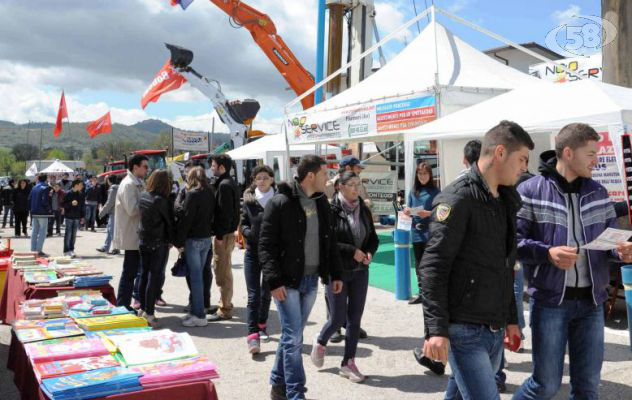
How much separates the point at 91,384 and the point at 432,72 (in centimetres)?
790

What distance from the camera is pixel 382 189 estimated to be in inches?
504

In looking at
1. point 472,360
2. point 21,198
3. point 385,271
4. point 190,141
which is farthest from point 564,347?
point 190,141

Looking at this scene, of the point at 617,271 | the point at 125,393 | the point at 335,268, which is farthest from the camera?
the point at 617,271

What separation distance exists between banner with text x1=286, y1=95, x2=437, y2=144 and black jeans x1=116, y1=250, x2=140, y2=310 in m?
4.65

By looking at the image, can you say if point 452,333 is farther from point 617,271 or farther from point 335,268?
point 617,271

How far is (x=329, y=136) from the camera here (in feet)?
34.9

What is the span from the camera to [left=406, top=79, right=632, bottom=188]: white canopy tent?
5914 millimetres

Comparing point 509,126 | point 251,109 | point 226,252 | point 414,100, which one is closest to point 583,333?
point 509,126

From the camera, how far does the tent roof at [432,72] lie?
9133 millimetres

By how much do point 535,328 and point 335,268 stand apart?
5.05 ft

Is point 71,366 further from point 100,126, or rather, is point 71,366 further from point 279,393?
point 100,126

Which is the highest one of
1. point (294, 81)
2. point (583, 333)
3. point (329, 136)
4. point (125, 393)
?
point (294, 81)

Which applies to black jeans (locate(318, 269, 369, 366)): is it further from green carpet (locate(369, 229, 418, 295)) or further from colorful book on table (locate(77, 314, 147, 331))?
green carpet (locate(369, 229, 418, 295))

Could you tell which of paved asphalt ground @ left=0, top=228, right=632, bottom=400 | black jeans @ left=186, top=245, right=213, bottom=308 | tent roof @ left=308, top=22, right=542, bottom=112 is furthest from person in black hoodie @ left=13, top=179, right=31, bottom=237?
black jeans @ left=186, top=245, right=213, bottom=308
